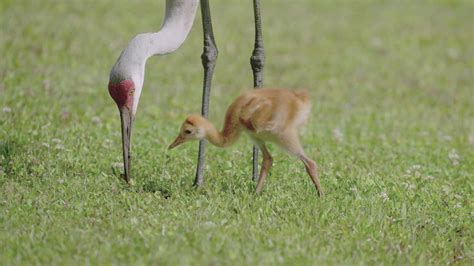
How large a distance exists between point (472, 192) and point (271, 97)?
1.85 metres

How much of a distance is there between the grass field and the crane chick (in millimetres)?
385

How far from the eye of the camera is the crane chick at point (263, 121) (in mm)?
4836

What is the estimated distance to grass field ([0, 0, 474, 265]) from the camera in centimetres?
443

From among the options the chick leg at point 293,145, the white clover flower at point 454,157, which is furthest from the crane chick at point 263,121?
the white clover flower at point 454,157

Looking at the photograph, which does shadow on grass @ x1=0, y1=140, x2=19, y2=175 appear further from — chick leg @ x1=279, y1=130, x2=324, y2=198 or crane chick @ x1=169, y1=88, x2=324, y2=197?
chick leg @ x1=279, y1=130, x2=324, y2=198

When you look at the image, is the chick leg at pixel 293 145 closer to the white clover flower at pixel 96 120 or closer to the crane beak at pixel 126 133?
the crane beak at pixel 126 133

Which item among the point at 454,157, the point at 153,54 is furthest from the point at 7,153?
the point at 454,157

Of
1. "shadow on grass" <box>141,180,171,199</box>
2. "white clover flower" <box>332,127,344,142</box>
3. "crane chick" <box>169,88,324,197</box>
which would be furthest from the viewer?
"white clover flower" <box>332,127,344,142</box>

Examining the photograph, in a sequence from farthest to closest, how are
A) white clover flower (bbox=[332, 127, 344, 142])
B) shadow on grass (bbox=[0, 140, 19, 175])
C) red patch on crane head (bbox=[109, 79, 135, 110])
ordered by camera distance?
white clover flower (bbox=[332, 127, 344, 142]) → shadow on grass (bbox=[0, 140, 19, 175]) → red patch on crane head (bbox=[109, 79, 135, 110])

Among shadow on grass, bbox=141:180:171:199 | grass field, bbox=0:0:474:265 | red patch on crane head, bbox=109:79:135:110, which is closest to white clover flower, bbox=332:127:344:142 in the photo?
grass field, bbox=0:0:474:265

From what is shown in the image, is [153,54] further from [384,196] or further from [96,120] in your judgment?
[96,120]

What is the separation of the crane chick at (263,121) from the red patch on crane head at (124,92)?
0.50m

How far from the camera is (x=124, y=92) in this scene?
17.2 ft

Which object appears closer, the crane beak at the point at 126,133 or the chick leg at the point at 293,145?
the chick leg at the point at 293,145
